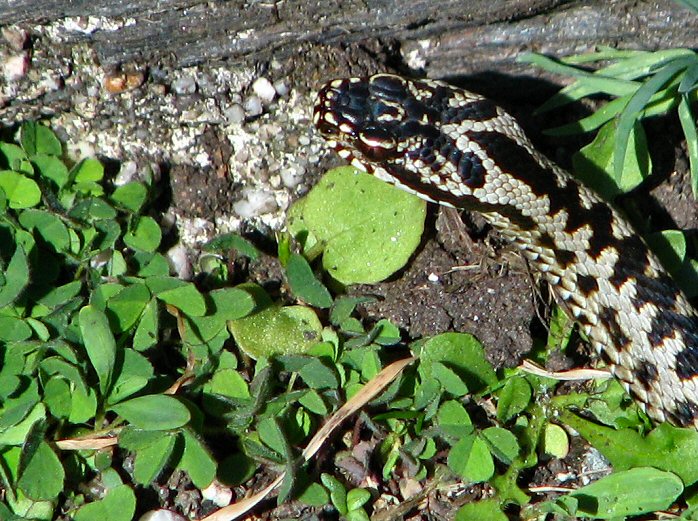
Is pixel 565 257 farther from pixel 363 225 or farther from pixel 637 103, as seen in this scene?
pixel 363 225

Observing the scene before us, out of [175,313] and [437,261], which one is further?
[437,261]

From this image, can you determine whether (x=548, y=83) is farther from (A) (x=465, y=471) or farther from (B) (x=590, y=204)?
(A) (x=465, y=471)

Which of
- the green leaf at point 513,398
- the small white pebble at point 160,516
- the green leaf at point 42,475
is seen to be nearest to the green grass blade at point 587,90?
the green leaf at point 513,398

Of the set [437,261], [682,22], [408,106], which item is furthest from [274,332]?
[682,22]

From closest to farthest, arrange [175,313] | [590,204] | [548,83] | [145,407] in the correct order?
[145,407] → [175,313] → [590,204] → [548,83]

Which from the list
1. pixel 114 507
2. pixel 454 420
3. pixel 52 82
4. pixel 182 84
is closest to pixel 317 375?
pixel 454 420

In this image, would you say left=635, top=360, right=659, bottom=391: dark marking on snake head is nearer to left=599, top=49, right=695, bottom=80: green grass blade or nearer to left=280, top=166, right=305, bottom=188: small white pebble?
left=599, top=49, right=695, bottom=80: green grass blade
